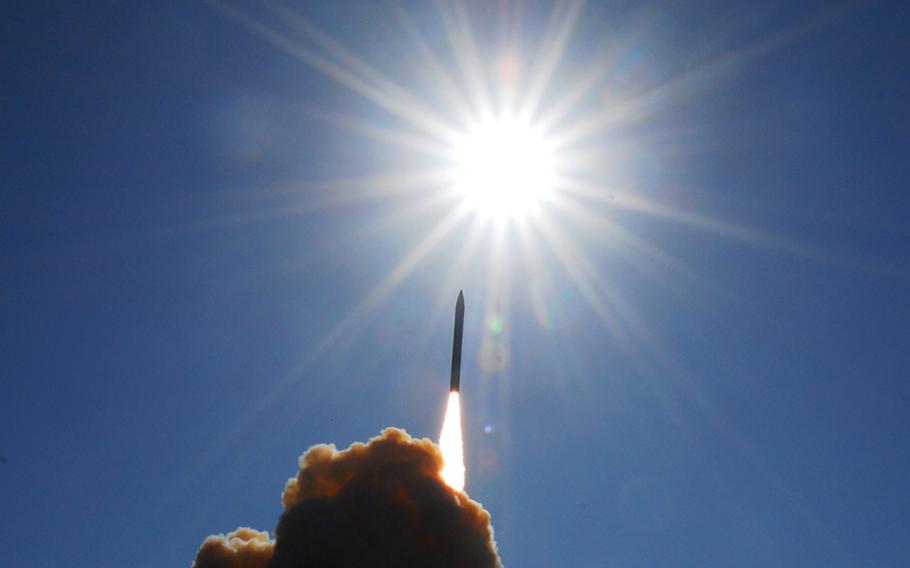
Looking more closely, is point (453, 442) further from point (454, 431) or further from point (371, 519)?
point (371, 519)

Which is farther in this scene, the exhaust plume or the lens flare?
the lens flare

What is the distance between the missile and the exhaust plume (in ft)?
20.2

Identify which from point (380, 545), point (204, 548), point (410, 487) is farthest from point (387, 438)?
point (204, 548)

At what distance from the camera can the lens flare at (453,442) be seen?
59531mm

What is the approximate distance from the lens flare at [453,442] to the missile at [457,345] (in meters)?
0.80

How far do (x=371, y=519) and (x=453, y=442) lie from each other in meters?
10.8

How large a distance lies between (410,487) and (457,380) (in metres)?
10.4

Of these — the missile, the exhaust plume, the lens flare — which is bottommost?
the exhaust plume

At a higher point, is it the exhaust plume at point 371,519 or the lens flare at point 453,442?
the lens flare at point 453,442

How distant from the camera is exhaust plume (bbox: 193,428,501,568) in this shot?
164 feet

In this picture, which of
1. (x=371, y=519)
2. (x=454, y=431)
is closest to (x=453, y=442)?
(x=454, y=431)

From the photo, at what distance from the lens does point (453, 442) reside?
60.4 metres

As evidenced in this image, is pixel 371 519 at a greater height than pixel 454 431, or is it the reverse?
pixel 454 431

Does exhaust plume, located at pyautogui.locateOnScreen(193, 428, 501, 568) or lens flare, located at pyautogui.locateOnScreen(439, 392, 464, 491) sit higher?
lens flare, located at pyautogui.locateOnScreen(439, 392, 464, 491)
